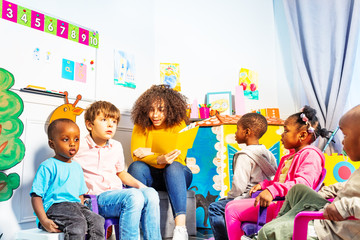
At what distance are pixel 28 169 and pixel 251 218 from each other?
4.77 feet

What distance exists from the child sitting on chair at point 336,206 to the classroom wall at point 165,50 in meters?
1.67

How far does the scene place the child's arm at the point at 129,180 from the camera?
8.14 ft

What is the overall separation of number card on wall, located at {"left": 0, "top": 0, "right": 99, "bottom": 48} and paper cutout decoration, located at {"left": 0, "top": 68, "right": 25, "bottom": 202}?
381 millimetres

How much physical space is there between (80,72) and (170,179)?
1.07 metres

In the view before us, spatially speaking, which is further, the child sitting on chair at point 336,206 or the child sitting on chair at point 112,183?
the child sitting on chair at point 112,183

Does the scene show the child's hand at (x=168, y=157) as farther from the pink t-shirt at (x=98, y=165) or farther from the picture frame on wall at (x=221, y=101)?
the picture frame on wall at (x=221, y=101)

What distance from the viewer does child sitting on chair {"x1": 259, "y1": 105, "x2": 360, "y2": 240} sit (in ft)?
4.27

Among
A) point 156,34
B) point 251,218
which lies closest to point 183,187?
point 251,218

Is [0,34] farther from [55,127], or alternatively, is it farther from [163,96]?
[163,96]

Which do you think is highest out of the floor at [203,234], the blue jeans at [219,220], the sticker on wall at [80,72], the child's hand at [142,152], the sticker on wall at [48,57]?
the sticker on wall at [48,57]

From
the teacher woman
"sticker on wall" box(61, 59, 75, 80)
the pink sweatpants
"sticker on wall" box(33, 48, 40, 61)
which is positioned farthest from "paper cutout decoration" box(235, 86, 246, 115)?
"sticker on wall" box(33, 48, 40, 61)

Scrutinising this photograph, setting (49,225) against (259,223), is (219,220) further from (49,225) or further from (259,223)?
(49,225)

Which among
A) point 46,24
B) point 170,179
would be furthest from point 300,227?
point 46,24

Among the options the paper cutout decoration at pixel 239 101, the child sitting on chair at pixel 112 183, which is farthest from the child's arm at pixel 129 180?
the paper cutout decoration at pixel 239 101
